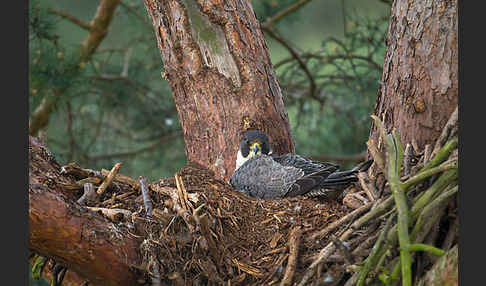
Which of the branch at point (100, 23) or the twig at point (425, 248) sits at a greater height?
the branch at point (100, 23)

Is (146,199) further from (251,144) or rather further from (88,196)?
(251,144)

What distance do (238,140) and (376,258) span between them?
1.57 meters

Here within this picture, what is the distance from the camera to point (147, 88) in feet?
19.3

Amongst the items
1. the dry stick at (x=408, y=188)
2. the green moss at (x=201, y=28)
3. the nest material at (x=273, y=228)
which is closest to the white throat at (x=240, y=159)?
the nest material at (x=273, y=228)

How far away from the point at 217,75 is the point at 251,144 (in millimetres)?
470

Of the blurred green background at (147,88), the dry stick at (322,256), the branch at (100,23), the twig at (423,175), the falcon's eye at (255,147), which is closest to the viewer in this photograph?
the twig at (423,175)

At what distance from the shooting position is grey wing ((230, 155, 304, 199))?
316 cm

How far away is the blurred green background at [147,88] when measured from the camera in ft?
14.5

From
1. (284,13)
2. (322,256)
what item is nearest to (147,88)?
(284,13)

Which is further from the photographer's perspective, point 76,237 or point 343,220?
point 343,220

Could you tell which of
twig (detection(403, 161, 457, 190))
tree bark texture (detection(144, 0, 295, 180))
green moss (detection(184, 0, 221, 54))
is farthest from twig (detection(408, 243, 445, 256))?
green moss (detection(184, 0, 221, 54))

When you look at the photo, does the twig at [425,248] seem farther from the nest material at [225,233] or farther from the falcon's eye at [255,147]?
the falcon's eye at [255,147]

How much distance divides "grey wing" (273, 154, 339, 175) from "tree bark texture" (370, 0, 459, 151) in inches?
25.2

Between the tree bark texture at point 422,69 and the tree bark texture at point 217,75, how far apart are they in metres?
0.91
